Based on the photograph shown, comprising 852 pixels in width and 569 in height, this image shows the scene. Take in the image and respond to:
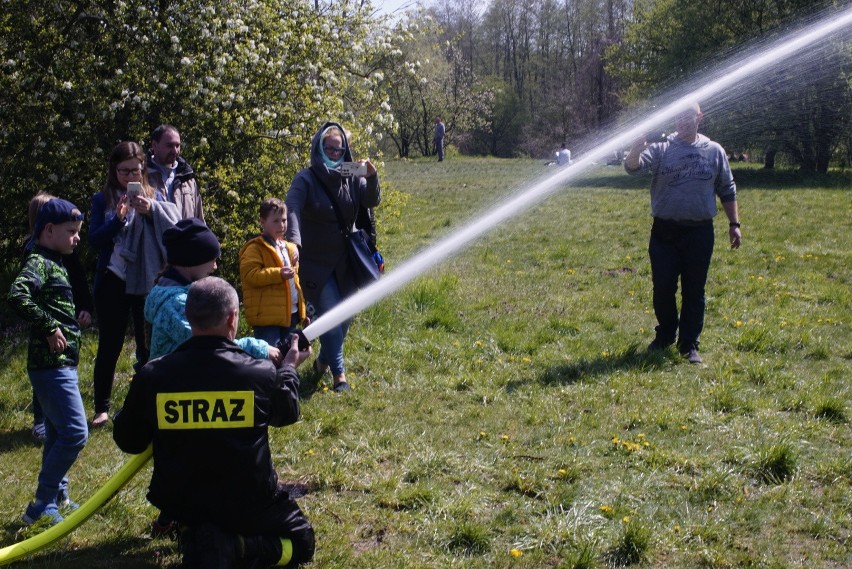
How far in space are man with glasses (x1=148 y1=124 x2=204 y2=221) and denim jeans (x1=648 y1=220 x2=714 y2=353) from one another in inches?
170

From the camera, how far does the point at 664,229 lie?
7.70m

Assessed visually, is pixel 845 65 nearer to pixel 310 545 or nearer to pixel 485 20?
pixel 310 545

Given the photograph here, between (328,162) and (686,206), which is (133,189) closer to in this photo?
(328,162)

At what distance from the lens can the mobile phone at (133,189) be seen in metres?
5.54

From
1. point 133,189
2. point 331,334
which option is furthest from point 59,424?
point 331,334

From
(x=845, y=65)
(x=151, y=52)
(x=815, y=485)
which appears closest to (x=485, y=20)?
(x=845, y=65)

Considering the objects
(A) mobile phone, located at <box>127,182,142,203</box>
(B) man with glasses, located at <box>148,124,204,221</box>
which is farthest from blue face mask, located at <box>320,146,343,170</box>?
(A) mobile phone, located at <box>127,182,142,203</box>

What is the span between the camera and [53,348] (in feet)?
15.5

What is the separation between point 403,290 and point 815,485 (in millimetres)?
5597

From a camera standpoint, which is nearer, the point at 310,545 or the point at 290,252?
the point at 310,545

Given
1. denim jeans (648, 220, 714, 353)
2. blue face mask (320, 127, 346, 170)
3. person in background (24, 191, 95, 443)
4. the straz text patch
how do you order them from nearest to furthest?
the straz text patch < person in background (24, 191, 95, 443) < blue face mask (320, 127, 346, 170) < denim jeans (648, 220, 714, 353)

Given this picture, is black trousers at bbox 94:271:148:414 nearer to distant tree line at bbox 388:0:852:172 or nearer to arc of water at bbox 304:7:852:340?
arc of water at bbox 304:7:852:340

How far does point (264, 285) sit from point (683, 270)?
13.3 feet

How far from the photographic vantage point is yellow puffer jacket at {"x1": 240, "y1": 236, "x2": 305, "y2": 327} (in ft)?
19.5
